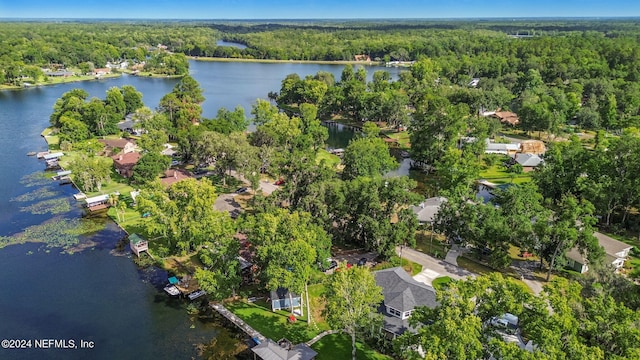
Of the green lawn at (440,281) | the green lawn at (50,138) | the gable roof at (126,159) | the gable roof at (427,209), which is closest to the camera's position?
the green lawn at (440,281)

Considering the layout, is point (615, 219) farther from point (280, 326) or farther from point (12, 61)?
point (12, 61)

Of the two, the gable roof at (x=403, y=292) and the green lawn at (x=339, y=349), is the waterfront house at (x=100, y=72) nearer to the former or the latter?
the gable roof at (x=403, y=292)

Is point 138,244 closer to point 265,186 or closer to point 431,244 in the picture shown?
point 265,186

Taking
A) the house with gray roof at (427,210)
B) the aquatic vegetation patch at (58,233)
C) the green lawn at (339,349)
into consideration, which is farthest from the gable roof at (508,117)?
the aquatic vegetation patch at (58,233)

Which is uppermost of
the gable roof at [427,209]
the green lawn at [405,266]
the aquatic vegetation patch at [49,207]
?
the gable roof at [427,209]

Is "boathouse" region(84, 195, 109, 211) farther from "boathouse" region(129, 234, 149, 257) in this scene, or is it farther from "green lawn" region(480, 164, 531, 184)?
"green lawn" region(480, 164, 531, 184)

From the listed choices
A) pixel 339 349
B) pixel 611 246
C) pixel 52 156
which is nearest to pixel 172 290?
pixel 339 349

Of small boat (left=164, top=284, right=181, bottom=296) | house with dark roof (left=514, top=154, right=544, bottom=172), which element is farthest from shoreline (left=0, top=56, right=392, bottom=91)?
house with dark roof (left=514, top=154, right=544, bottom=172)

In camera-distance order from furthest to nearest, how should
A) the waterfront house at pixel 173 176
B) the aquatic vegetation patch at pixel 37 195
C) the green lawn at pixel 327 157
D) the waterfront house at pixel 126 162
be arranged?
the green lawn at pixel 327 157, the waterfront house at pixel 126 162, the waterfront house at pixel 173 176, the aquatic vegetation patch at pixel 37 195
